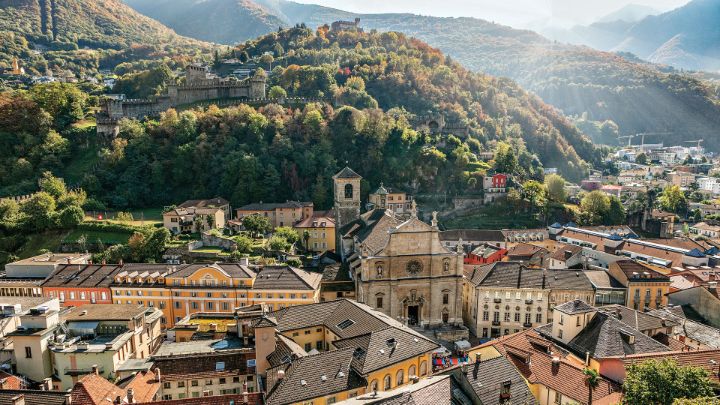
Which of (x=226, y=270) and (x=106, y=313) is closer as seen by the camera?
(x=106, y=313)

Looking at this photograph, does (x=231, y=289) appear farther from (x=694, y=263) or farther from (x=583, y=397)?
(x=694, y=263)

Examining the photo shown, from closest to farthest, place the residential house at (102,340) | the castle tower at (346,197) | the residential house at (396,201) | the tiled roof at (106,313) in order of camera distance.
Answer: the residential house at (102,340) → the tiled roof at (106,313) → the castle tower at (346,197) → the residential house at (396,201)

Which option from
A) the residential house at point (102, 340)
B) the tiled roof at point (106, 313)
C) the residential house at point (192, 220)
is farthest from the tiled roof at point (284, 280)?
the residential house at point (192, 220)

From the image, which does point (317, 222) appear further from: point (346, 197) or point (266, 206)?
point (266, 206)

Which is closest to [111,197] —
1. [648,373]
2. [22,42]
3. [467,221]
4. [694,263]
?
[467,221]

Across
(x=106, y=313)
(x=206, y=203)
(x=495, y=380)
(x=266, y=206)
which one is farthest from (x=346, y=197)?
(x=495, y=380)

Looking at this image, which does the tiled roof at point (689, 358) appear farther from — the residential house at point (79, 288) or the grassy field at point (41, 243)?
the grassy field at point (41, 243)

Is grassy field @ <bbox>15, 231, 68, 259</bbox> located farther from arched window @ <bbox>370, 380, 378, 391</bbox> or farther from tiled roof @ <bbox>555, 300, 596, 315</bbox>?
tiled roof @ <bbox>555, 300, 596, 315</bbox>
